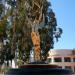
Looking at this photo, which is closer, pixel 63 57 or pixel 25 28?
pixel 25 28

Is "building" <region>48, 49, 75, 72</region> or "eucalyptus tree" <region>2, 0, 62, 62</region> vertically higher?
"eucalyptus tree" <region>2, 0, 62, 62</region>

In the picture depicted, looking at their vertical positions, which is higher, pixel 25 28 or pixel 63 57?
pixel 25 28

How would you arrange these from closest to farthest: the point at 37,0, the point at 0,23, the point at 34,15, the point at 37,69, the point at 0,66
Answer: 1. the point at 37,69
2. the point at 37,0
3. the point at 34,15
4. the point at 0,23
5. the point at 0,66

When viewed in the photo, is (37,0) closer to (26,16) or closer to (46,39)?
(26,16)

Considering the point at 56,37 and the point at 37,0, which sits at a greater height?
the point at 37,0

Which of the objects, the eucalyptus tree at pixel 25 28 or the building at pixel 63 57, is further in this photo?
the building at pixel 63 57

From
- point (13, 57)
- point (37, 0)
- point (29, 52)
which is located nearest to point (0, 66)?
point (13, 57)

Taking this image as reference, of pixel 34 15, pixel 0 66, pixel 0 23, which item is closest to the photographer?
pixel 34 15

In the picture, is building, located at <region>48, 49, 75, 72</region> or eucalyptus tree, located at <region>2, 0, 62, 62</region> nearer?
eucalyptus tree, located at <region>2, 0, 62, 62</region>

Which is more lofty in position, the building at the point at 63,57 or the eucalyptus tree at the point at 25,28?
the eucalyptus tree at the point at 25,28

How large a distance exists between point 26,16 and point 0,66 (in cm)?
745

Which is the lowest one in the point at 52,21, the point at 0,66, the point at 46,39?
the point at 0,66

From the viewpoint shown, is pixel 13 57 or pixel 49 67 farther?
pixel 13 57

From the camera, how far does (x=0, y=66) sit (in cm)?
3453
